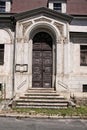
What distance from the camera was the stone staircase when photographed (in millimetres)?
14711

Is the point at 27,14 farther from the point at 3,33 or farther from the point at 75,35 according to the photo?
the point at 75,35

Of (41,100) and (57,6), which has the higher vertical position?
(57,6)

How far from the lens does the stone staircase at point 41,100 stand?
1471 cm

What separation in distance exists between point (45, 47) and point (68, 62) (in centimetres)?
197

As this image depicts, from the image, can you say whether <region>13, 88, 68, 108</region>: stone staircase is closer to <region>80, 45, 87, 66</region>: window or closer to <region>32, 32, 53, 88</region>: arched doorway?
<region>32, 32, 53, 88</region>: arched doorway

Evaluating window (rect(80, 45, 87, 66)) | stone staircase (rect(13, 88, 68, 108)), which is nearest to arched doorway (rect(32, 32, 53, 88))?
stone staircase (rect(13, 88, 68, 108))

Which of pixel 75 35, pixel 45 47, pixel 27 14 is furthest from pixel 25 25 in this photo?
pixel 75 35

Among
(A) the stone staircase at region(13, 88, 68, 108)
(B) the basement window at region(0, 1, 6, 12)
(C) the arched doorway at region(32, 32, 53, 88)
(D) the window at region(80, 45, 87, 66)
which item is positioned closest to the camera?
(A) the stone staircase at region(13, 88, 68, 108)

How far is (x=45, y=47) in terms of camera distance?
1830cm

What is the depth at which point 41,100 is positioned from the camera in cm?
1511

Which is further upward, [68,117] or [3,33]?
[3,33]

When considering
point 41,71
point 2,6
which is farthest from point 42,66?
point 2,6

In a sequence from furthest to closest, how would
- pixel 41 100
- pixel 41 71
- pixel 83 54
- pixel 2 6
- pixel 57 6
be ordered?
pixel 57 6
pixel 2 6
pixel 83 54
pixel 41 71
pixel 41 100

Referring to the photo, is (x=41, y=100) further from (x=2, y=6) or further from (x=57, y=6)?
(x=2, y=6)
